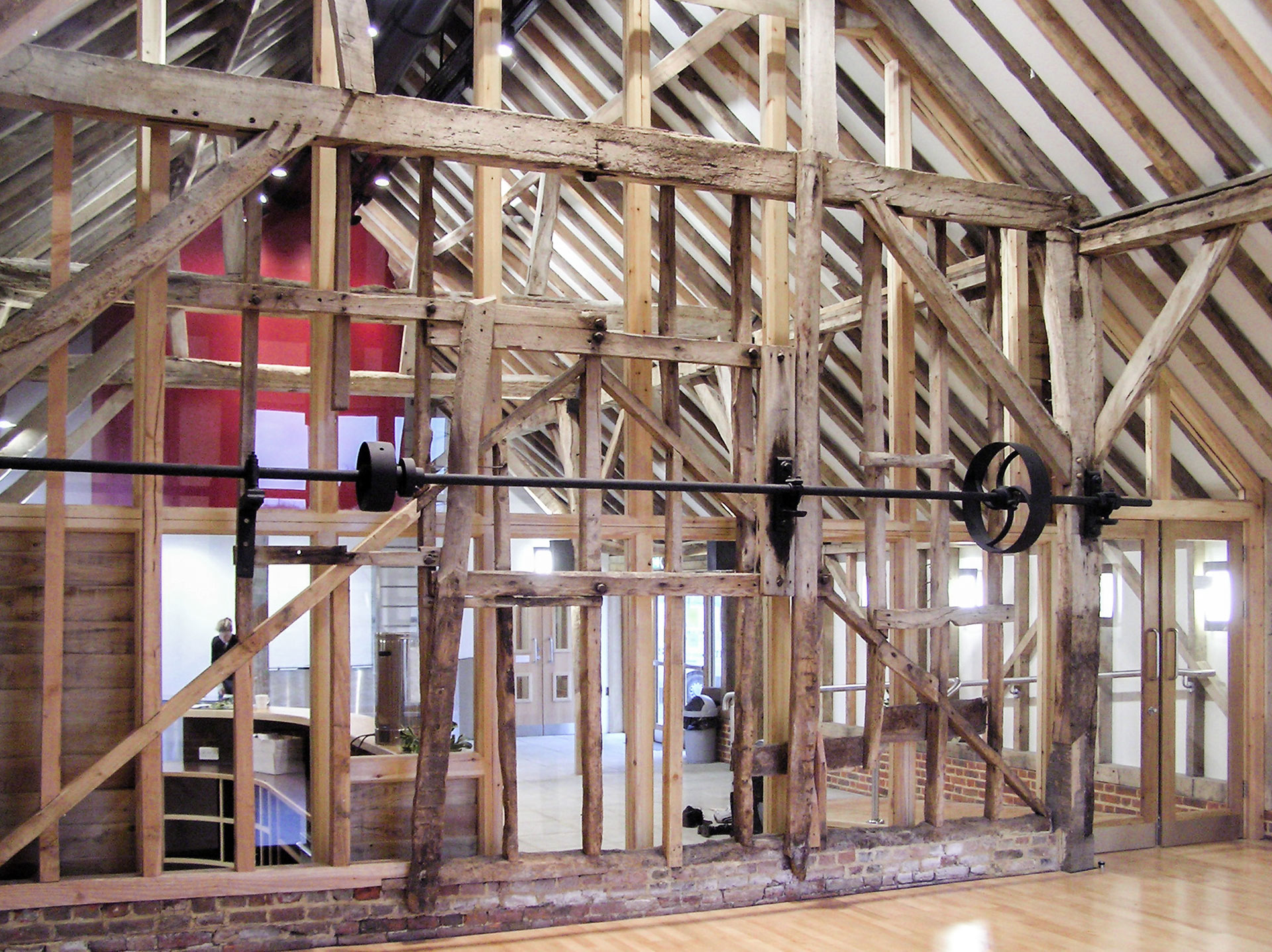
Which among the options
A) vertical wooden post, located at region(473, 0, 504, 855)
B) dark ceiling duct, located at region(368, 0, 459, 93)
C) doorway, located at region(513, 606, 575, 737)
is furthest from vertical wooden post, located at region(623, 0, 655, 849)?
doorway, located at region(513, 606, 575, 737)

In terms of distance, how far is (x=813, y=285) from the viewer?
20.0 ft

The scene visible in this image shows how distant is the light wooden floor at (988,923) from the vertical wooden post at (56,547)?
4.66 feet

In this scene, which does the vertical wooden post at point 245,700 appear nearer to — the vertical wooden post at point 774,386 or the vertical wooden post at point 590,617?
the vertical wooden post at point 590,617

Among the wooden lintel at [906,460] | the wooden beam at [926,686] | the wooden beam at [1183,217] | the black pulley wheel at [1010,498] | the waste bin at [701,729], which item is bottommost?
the waste bin at [701,729]

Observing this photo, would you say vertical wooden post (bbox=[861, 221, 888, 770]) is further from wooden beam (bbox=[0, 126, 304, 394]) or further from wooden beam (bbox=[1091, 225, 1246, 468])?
wooden beam (bbox=[0, 126, 304, 394])

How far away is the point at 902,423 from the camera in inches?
265

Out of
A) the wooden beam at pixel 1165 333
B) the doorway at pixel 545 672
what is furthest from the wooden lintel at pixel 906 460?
the doorway at pixel 545 672

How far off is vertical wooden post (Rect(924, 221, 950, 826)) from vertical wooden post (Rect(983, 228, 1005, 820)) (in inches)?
11.2

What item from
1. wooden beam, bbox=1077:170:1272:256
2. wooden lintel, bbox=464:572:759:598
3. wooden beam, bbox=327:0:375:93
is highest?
wooden beam, bbox=327:0:375:93

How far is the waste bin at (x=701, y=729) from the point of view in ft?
42.7

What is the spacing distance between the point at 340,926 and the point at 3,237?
5298mm

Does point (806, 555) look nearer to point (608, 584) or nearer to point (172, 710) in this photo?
point (608, 584)

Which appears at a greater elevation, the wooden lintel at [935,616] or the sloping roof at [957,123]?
the sloping roof at [957,123]

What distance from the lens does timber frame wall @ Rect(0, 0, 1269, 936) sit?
5.01 meters
